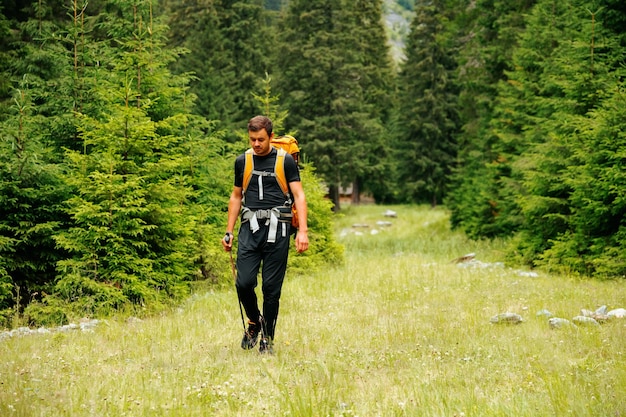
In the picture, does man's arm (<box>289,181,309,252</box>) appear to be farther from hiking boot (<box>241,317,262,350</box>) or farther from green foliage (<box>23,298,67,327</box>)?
green foliage (<box>23,298,67,327</box>)

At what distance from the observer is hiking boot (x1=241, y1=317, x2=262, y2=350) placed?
622cm

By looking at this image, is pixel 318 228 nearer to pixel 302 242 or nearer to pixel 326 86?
pixel 302 242

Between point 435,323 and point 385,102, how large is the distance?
44.6m

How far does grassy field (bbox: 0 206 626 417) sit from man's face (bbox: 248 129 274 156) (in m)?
2.18

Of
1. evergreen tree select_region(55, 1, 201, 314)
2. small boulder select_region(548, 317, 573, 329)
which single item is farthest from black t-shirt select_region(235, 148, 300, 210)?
small boulder select_region(548, 317, 573, 329)

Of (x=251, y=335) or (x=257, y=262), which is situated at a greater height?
(x=257, y=262)

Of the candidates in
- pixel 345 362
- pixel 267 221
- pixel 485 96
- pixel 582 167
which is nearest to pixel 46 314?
pixel 267 221

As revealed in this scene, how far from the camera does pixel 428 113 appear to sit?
43531 millimetres

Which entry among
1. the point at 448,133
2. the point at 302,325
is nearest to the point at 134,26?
the point at 302,325

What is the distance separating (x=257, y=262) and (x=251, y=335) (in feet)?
3.02

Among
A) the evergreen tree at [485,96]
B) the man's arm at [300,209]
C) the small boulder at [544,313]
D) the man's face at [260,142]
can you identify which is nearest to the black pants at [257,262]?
the man's arm at [300,209]

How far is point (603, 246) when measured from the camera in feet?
38.4

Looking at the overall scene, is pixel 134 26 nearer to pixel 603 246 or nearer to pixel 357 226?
pixel 603 246

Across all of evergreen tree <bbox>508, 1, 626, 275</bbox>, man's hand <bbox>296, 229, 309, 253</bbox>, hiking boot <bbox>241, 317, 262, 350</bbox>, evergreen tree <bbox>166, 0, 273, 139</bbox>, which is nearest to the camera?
man's hand <bbox>296, 229, 309, 253</bbox>
